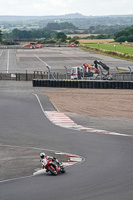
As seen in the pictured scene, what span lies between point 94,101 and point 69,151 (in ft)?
68.0

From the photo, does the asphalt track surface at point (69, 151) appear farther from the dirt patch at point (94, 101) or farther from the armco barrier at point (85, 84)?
the armco barrier at point (85, 84)

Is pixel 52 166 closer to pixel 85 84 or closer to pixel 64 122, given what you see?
pixel 64 122

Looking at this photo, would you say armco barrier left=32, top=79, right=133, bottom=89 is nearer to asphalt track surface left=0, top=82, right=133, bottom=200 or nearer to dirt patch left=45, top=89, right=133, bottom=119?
dirt patch left=45, top=89, right=133, bottom=119

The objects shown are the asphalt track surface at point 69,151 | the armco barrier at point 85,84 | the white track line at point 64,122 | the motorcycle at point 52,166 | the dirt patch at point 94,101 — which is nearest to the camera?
the asphalt track surface at point 69,151

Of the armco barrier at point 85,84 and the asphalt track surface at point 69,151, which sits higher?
the asphalt track surface at point 69,151

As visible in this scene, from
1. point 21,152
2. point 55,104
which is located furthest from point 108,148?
point 55,104

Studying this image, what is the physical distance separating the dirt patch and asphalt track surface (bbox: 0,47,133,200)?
8.27 ft

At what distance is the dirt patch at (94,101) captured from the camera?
39.8 metres

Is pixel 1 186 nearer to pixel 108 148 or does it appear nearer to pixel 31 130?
pixel 108 148

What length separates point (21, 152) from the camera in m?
25.5

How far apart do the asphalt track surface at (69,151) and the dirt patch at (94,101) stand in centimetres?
252

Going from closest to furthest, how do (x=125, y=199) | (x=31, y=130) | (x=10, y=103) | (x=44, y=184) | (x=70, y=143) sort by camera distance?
(x=125, y=199) < (x=44, y=184) < (x=70, y=143) < (x=31, y=130) < (x=10, y=103)

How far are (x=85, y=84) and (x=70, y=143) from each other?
3006cm

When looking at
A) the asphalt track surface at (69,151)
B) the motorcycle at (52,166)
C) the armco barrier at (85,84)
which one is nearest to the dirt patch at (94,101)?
the armco barrier at (85,84)
